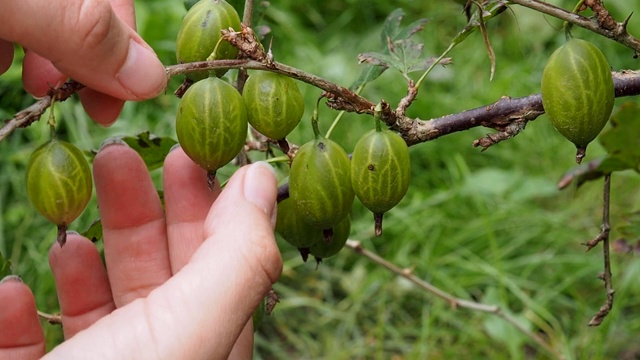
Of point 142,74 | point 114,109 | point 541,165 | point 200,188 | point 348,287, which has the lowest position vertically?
point 348,287

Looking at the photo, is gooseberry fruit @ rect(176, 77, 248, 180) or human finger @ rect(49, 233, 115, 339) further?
human finger @ rect(49, 233, 115, 339)

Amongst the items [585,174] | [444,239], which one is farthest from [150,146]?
[444,239]

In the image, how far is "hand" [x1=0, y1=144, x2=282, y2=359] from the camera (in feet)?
3.07

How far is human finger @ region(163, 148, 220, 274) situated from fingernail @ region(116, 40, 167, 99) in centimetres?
16

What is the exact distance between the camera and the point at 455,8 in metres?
3.60

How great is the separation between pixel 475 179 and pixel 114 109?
1.79 metres

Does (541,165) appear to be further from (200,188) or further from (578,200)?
(200,188)

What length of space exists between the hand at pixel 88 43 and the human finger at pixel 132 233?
0.24m

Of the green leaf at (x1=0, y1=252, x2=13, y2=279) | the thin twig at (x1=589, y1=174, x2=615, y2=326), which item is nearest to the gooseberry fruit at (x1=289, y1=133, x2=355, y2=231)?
the thin twig at (x1=589, y1=174, x2=615, y2=326)

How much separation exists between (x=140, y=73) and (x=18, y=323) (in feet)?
1.50

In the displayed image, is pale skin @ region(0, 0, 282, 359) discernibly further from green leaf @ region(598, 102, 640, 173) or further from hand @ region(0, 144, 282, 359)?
green leaf @ region(598, 102, 640, 173)

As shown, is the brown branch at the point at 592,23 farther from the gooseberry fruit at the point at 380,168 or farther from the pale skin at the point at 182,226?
the pale skin at the point at 182,226

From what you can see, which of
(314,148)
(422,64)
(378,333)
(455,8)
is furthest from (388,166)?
(455,8)

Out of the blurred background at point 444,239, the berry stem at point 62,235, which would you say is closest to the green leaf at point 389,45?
the berry stem at point 62,235
